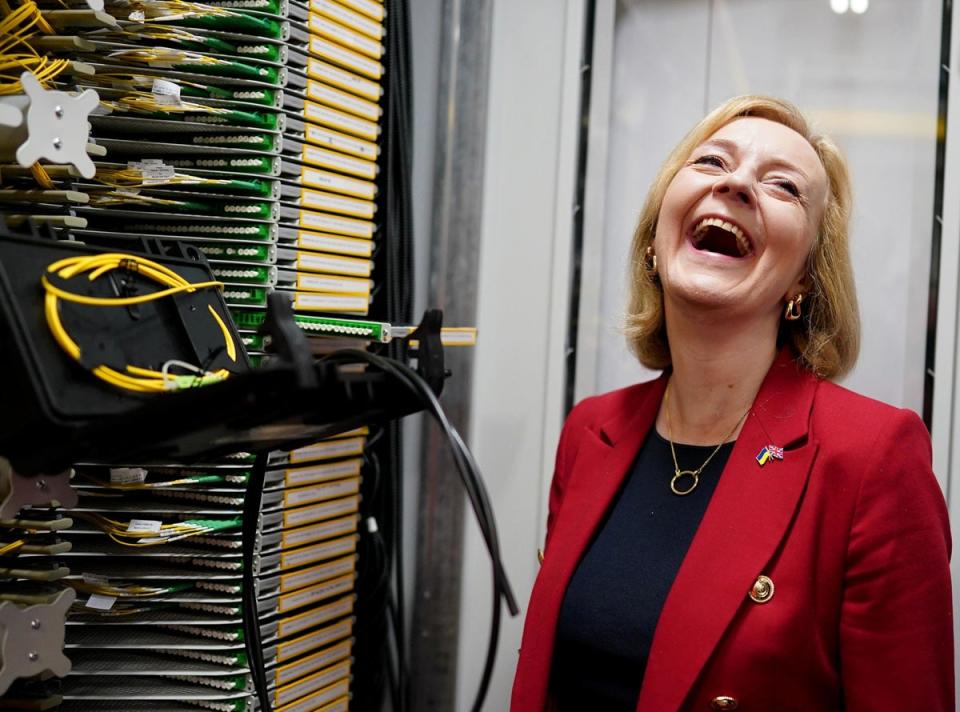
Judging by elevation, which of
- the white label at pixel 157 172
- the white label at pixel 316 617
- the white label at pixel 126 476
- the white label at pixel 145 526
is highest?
the white label at pixel 157 172

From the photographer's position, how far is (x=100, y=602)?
135 cm

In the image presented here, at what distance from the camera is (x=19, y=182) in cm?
125

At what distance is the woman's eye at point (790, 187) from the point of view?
4.82 feet

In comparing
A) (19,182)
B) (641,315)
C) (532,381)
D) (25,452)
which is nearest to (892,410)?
(641,315)

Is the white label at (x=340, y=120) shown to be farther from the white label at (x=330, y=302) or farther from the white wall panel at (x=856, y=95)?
the white wall panel at (x=856, y=95)

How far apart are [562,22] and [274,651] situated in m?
1.50

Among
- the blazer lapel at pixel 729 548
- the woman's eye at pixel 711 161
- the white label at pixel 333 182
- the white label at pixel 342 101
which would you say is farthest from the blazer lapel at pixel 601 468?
the white label at pixel 342 101

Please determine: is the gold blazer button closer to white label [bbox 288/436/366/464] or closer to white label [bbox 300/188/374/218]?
white label [bbox 288/436/366/464]

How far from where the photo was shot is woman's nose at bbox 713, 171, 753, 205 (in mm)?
1445

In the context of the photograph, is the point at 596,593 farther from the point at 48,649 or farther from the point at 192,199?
the point at 192,199

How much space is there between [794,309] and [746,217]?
0.20 metres

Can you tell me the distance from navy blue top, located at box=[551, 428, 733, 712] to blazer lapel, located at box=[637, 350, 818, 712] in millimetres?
53

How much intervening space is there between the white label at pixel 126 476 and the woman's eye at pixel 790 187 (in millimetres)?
1144

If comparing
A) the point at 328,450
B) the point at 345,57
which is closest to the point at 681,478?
the point at 328,450
